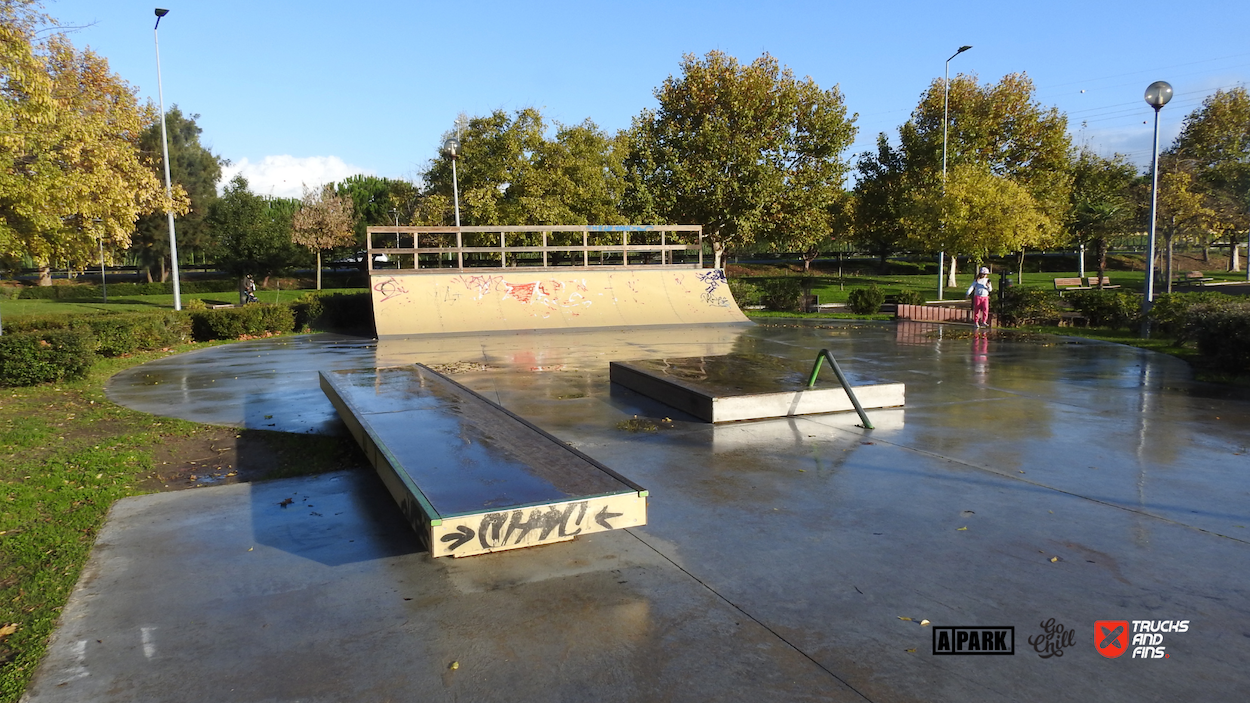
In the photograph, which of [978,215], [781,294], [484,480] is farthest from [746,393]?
[978,215]

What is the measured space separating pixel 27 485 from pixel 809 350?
38.2ft

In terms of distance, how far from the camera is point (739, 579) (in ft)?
13.8

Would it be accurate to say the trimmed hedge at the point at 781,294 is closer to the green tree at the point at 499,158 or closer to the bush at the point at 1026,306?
the bush at the point at 1026,306

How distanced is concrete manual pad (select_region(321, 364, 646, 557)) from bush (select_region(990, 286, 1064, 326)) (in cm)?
1661

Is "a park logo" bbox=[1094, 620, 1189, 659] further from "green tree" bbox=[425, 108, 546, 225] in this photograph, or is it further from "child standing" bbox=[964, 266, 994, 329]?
"green tree" bbox=[425, 108, 546, 225]

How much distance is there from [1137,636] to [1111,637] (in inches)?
5.3

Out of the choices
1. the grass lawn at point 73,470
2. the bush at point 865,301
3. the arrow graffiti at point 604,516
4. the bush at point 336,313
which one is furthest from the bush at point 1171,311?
the bush at point 336,313

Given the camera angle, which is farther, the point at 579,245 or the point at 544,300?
the point at 579,245

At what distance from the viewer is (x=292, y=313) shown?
2012 centimetres

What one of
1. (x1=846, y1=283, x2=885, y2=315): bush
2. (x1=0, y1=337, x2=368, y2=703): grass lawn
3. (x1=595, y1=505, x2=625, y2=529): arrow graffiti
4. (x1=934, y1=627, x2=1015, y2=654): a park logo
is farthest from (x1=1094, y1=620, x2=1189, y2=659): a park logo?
(x1=846, y1=283, x2=885, y2=315): bush

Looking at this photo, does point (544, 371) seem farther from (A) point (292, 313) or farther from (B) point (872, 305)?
(B) point (872, 305)

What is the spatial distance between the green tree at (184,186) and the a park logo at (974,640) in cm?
5129

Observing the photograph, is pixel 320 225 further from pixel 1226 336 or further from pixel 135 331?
pixel 1226 336

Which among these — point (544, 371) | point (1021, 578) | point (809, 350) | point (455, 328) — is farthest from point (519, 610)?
point (455, 328)
